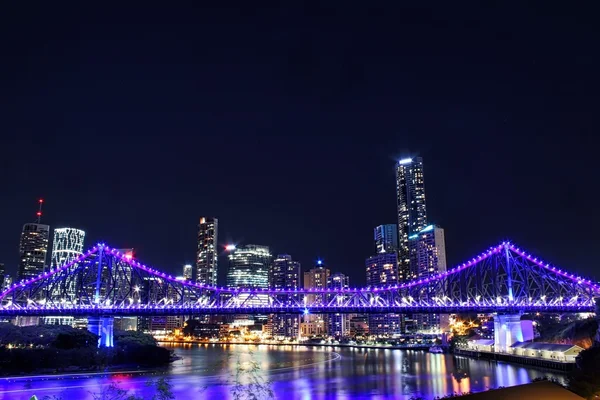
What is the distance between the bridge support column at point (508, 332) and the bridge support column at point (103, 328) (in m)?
56.3

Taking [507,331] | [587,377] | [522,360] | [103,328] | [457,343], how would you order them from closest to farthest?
1. [587,377]
2. [522,360]
3. [103,328]
4. [507,331]
5. [457,343]

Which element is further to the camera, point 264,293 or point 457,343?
point 457,343

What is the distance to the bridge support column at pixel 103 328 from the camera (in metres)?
75.8

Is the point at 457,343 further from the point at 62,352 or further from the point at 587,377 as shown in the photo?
the point at 587,377

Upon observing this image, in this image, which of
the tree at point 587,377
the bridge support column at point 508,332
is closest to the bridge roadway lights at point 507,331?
the bridge support column at point 508,332

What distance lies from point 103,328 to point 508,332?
5918 cm

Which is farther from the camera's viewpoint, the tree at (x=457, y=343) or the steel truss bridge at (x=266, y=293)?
the tree at (x=457, y=343)

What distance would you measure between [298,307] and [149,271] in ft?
82.2

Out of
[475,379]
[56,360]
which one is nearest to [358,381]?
[475,379]

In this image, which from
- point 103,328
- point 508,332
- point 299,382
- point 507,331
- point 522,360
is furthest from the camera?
point 507,331

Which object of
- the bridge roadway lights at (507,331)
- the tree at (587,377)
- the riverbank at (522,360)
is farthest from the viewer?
the bridge roadway lights at (507,331)

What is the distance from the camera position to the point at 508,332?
266ft

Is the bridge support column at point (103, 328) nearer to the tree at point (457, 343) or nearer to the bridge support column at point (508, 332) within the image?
the bridge support column at point (508, 332)

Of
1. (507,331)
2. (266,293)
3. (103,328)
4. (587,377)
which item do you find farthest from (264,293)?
(587,377)
